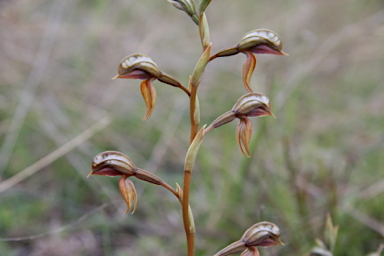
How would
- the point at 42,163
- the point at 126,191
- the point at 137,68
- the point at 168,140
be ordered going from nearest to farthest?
the point at 137,68, the point at 126,191, the point at 42,163, the point at 168,140

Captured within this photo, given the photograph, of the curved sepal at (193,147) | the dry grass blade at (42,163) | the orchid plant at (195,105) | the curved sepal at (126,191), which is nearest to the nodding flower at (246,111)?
the orchid plant at (195,105)

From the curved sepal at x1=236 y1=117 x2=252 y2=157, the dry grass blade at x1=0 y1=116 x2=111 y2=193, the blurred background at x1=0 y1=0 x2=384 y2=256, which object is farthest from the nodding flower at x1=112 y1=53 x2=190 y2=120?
the dry grass blade at x1=0 y1=116 x2=111 y2=193

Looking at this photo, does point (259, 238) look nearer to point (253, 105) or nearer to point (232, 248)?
point (232, 248)

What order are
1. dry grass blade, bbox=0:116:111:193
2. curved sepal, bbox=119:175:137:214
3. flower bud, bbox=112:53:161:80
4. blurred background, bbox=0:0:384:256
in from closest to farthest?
1. flower bud, bbox=112:53:161:80
2. curved sepal, bbox=119:175:137:214
3. dry grass blade, bbox=0:116:111:193
4. blurred background, bbox=0:0:384:256

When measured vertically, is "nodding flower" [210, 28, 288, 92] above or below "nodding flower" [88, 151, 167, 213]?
above

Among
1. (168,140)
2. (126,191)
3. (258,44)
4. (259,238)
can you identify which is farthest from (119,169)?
(168,140)

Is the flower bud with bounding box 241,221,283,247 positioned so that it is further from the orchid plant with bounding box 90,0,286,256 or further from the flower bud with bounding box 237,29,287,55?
the flower bud with bounding box 237,29,287,55
